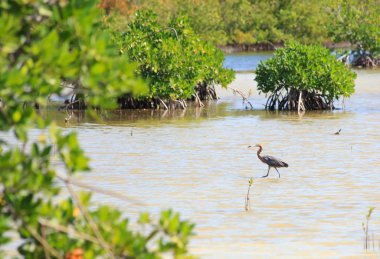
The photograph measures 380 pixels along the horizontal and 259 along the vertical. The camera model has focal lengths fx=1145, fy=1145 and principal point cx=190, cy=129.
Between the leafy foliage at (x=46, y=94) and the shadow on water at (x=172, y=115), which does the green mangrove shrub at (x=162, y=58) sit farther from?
the leafy foliage at (x=46, y=94)

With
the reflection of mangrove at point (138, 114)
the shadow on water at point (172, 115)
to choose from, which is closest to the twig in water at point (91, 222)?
the shadow on water at point (172, 115)

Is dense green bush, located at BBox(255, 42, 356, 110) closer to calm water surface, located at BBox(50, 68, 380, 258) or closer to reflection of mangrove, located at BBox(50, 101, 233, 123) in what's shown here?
calm water surface, located at BBox(50, 68, 380, 258)

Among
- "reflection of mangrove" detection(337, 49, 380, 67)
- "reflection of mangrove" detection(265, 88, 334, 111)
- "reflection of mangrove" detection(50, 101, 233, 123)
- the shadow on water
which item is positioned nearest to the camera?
the shadow on water

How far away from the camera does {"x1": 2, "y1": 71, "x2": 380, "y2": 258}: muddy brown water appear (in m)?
9.88

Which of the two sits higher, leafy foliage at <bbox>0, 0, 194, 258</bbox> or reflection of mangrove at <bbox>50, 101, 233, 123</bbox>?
leafy foliage at <bbox>0, 0, 194, 258</bbox>

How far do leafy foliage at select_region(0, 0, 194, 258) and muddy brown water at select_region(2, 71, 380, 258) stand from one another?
13.9ft

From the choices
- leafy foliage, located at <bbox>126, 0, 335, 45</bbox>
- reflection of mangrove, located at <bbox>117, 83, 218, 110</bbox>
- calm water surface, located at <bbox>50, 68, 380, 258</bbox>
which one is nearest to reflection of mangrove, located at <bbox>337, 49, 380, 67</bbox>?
leafy foliage, located at <bbox>126, 0, 335, 45</bbox>

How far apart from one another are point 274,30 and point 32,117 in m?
60.0

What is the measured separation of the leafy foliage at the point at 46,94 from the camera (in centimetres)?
452

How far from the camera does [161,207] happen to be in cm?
1155

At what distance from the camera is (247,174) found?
14.4 metres

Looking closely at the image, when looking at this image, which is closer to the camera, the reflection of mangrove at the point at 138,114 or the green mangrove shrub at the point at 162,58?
the reflection of mangrove at the point at 138,114

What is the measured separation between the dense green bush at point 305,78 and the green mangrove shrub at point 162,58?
1660 millimetres

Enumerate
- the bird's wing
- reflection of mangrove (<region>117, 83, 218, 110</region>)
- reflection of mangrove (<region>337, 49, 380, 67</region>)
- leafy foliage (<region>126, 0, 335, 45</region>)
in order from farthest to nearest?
leafy foliage (<region>126, 0, 335, 45</region>), reflection of mangrove (<region>337, 49, 380, 67</region>), reflection of mangrove (<region>117, 83, 218, 110</region>), the bird's wing
